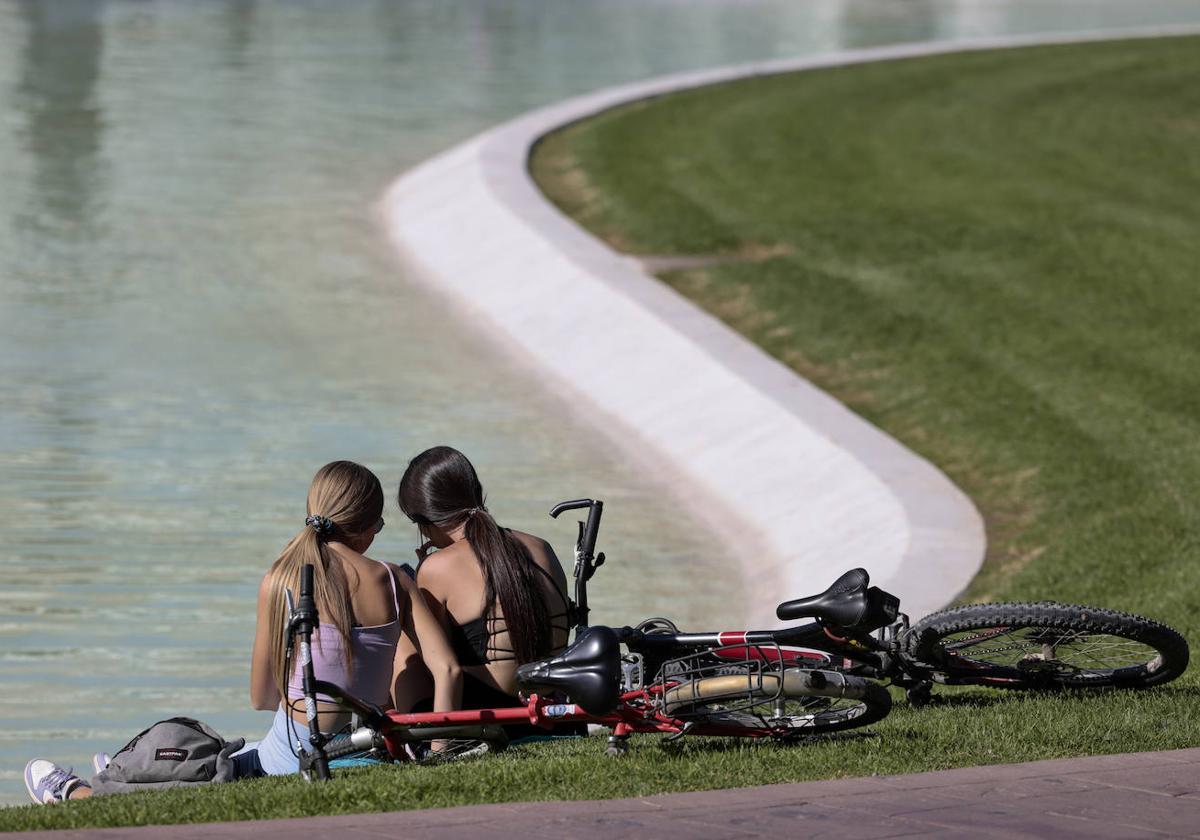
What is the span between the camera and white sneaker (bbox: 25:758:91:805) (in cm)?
664

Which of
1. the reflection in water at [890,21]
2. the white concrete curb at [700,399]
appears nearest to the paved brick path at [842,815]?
the white concrete curb at [700,399]

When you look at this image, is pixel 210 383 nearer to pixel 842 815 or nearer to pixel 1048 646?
pixel 1048 646

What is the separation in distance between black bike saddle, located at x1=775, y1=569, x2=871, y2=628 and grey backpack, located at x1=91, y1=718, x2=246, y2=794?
1966 millimetres

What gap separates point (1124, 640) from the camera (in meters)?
6.88

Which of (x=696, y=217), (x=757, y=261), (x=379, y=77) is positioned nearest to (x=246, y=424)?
(x=757, y=261)

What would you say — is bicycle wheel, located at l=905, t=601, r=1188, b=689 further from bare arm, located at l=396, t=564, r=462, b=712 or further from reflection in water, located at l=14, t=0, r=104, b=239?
reflection in water, located at l=14, t=0, r=104, b=239

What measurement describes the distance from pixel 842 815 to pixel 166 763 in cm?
237

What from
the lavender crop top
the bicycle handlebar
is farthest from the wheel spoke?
the lavender crop top

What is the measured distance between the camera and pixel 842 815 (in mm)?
5262

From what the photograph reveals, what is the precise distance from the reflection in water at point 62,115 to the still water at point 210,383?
0.08m

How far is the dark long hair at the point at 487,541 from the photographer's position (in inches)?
253

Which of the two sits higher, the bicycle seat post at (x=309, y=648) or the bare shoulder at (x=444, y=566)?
the bare shoulder at (x=444, y=566)

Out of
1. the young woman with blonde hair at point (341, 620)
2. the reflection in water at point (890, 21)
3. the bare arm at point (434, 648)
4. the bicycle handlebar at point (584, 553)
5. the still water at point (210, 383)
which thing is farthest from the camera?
the reflection in water at point (890, 21)

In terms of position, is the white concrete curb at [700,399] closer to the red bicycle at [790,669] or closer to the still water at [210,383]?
the still water at [210,383]
